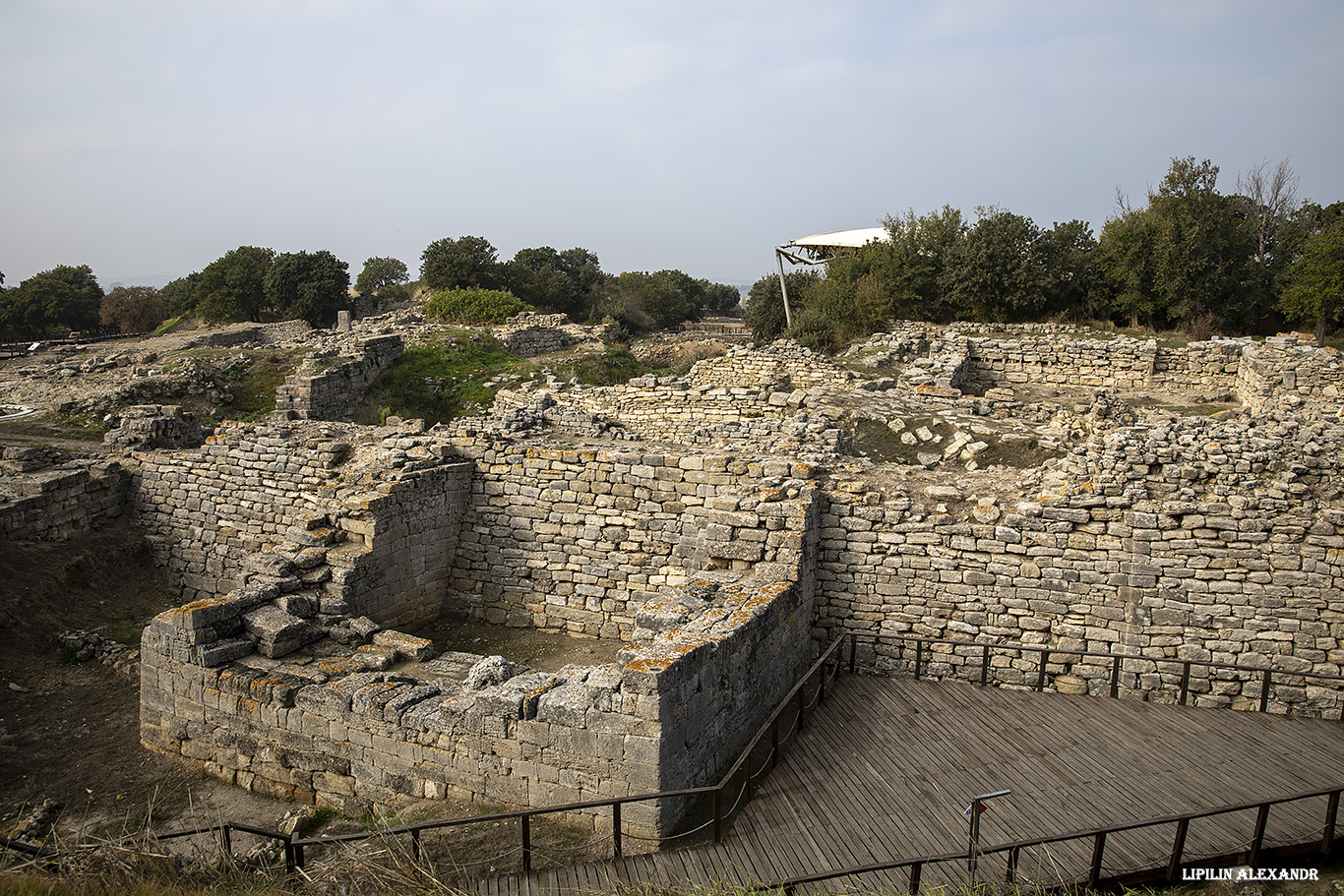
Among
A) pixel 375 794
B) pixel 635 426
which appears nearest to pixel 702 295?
pixel 635 426

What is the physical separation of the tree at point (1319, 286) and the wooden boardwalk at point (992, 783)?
71.2 ft

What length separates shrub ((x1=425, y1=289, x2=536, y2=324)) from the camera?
32.5 metres

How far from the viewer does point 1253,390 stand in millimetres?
17891

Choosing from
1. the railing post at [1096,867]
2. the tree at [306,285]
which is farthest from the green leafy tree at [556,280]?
the railing post at [1096,867]

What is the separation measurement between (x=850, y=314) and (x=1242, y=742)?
21.3 m

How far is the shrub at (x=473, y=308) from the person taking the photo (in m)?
32.5

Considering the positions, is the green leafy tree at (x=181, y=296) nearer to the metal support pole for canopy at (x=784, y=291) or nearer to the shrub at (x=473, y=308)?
the shrub at (x=473, y=308)

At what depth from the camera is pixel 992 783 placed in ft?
22.9

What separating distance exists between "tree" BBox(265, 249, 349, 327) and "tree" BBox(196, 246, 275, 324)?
77 cm

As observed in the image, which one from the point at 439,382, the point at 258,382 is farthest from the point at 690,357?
the point at 258,382

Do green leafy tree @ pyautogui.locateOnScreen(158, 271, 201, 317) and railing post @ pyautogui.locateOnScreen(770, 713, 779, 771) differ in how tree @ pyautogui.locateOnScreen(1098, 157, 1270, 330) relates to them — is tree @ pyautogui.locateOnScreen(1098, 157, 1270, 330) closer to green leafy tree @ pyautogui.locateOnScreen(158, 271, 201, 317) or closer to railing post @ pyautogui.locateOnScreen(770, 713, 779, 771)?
railing post @ pyautogui.locateOnScreen(770, 713, 779, 771)

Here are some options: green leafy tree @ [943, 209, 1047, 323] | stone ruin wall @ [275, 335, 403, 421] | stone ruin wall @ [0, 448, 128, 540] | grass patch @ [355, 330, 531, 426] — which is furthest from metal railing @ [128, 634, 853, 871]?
green leafy tree @ [943, 209, 1047, 323]

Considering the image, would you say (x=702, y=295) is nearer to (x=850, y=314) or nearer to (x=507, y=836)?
(x=850, y=314)

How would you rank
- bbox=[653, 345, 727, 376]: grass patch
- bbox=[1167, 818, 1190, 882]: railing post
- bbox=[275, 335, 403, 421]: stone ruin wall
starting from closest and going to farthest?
bbox=[1167, 818, 1190, 882]: railing post → bbox=[275, 335, 403, 421]: stone ruin wall → bbox=[653, 345, 727, 376]: grass patch
